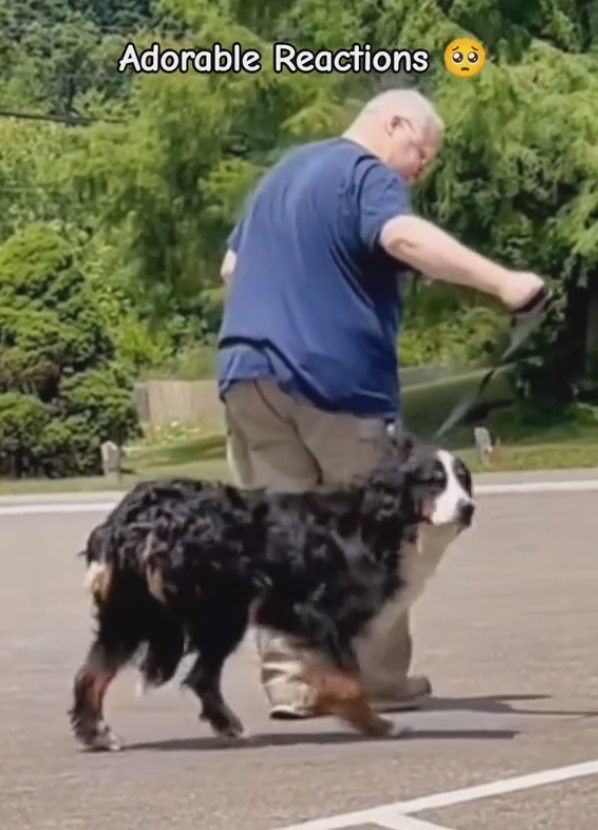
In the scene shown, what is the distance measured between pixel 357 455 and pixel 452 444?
21.4 meters

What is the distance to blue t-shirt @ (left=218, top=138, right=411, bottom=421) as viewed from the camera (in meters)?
6.98

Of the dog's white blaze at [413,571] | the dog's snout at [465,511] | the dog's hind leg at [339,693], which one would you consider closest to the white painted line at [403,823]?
the dog's hind leg at [339,693]

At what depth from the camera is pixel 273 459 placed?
290 inches

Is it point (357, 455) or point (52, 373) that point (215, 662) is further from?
point (52, 373)

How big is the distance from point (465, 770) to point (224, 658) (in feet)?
3.37

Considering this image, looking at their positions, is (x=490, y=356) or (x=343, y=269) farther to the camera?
(x=490, y=356)

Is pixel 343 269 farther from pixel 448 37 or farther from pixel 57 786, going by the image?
pixel 448 37

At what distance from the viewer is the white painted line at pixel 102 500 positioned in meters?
18.7

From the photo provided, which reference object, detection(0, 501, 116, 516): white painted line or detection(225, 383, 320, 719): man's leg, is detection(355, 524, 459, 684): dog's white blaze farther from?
detection(0, 501, 116, 516): white painted line

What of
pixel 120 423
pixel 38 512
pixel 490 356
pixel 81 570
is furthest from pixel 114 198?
pixel 81 570

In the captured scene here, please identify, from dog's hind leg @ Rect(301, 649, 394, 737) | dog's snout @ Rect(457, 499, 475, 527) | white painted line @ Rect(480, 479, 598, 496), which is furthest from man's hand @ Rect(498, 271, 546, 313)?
white painted line @ Rect(480, 479, 598, 496)

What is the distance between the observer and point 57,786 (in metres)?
6.26

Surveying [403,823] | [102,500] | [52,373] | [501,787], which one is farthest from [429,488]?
[52,373]

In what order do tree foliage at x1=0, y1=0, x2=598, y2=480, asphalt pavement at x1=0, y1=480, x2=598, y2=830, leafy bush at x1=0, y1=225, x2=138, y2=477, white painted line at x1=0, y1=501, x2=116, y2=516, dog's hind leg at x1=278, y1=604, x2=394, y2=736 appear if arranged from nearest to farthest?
asphalt pavement at x1=0, y1=480, x2=598, y2=830 < dog's hind leg at x1=278, y1=604, x2=394, y2=736 < white painted line at x1=0, y1=501, x2=116, y2=516 < leafy bush at x1=0, y1=225, x2=138, y2=477 < tree foliage at x1=0, y1=0, x2=598, y2=480
